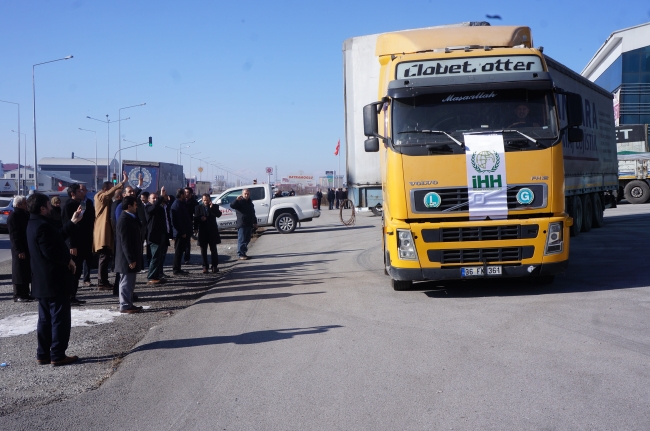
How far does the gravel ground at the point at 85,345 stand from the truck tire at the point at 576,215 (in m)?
9.64

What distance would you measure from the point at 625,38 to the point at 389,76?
47.2 m

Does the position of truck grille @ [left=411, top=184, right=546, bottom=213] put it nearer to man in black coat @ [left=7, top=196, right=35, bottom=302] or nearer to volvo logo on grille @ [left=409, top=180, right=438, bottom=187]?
volvo logo on grille @ [left=409, top=180, right=438, bottom=187]

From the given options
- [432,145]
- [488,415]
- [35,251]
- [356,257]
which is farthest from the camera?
[356,257]

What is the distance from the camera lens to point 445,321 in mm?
8305

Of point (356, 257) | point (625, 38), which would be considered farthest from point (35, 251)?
point (625, 38)

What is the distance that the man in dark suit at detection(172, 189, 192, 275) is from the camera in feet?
46.3

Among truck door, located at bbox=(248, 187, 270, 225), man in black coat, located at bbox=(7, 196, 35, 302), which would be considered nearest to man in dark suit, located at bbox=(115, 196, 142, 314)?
man in black coat, located at bbox=(7, 196, 35, 302)

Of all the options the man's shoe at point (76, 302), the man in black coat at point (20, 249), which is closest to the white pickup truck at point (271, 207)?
the man in black coat at point (20, 249)

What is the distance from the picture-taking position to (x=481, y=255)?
9.59m

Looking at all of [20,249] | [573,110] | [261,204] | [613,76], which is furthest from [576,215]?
[613,76]

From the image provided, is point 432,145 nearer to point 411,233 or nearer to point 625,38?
point 411,233

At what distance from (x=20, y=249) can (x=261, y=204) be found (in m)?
16.4

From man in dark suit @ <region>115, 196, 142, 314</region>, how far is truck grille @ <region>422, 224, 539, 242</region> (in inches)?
164

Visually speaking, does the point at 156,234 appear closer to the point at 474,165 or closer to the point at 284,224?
the point at 474,165
